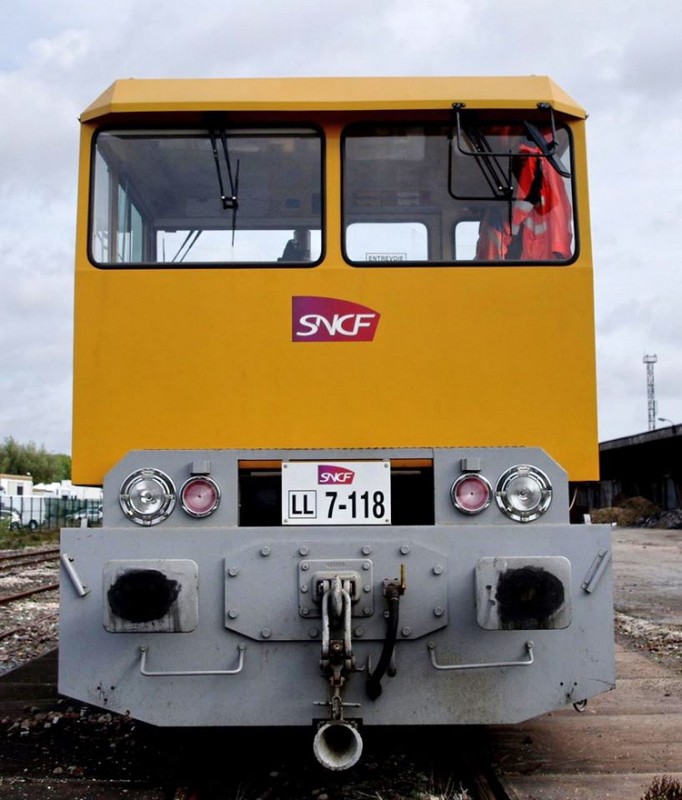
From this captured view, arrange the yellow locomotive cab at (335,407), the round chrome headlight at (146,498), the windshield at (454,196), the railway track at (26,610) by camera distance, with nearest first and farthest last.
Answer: the yellow locomotive cab at (335,407), the round chrome headlight at (146,498), the windshield at (454,196), the railway track at (26,610)

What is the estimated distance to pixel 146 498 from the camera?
4488 mm

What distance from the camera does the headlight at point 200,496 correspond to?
449cm

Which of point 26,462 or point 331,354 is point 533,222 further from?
point 26,462

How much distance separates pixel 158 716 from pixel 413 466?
1558mm

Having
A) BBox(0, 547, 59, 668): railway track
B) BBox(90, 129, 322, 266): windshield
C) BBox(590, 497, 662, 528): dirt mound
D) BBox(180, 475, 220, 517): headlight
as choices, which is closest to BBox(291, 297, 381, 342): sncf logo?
BBox(90, 129, 322, 266): windshield

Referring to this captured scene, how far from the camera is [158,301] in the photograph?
15.7ft

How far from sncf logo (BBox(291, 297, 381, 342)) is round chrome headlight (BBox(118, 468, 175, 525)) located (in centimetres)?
90

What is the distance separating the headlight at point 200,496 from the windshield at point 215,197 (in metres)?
1.04

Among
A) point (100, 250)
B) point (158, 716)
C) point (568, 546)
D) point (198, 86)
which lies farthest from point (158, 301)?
point (568, 546)

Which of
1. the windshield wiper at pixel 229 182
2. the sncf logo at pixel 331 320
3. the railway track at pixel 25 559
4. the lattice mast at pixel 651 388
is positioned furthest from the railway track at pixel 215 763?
the lattice mast at pixel 651 388

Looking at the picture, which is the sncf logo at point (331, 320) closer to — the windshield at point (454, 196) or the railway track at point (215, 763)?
the windshield at point (454, 196)

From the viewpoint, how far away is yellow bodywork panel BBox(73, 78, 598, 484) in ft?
15.4

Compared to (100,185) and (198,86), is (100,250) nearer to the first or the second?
(100,185)

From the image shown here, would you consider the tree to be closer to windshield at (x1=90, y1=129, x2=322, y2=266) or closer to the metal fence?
the metal fence
